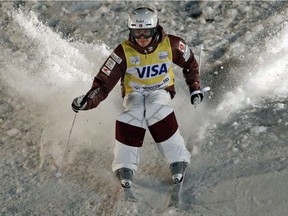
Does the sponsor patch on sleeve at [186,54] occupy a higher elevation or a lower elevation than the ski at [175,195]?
higher

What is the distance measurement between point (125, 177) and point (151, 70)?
1126 mm

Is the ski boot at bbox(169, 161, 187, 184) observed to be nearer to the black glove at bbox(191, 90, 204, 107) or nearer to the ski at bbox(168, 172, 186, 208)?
the ski at bbox(168, 172, 186, 208)

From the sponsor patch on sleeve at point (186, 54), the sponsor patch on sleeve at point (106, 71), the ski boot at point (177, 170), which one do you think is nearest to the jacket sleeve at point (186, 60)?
the sponsor patch on sleeve at point (186, 54)

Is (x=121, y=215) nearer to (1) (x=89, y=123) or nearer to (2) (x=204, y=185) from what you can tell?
(2) (x=204, y=185)

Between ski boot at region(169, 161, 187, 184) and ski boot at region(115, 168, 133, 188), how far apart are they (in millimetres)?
401

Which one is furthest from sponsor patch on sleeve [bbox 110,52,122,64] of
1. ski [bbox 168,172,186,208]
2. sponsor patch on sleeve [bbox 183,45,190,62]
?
ski [bbox 168,172,186,208]

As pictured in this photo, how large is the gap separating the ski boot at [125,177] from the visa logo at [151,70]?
3.26 ft

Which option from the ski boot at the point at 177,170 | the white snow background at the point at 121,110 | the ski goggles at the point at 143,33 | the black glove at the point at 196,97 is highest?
the ski goggles at the point at 143,33

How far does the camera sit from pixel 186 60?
5.84 meters

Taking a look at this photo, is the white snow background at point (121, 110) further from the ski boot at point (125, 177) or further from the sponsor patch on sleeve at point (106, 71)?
the sponsor patch on sleeve at point (106, 71)

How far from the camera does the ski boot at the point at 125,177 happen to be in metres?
5.20

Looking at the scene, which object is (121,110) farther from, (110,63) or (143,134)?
(143,134)

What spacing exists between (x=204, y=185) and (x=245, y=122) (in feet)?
3.58

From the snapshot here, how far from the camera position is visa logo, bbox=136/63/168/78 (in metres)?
5.55
